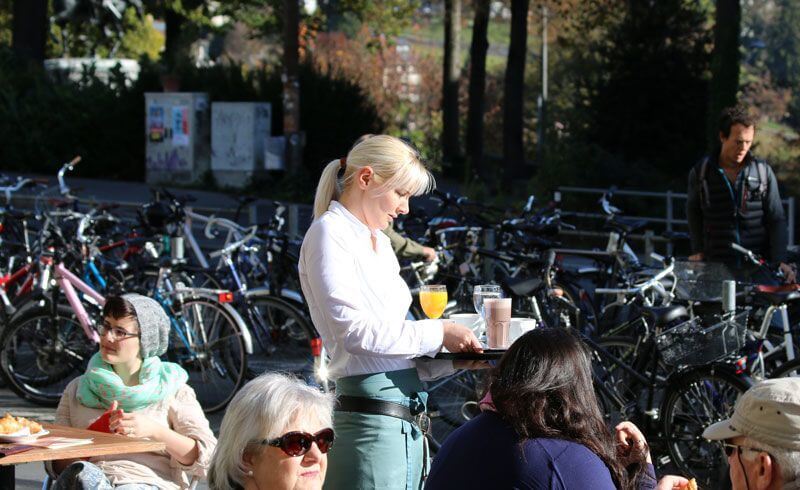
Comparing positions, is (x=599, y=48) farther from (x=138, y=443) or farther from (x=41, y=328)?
(x=138, y=443)

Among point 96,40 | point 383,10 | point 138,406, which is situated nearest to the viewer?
point 138,406

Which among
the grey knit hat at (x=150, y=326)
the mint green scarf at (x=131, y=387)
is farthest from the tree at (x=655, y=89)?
the mint green scarf at (x=131, y=387)

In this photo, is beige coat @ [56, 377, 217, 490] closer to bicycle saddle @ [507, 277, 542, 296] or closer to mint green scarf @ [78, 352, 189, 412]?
mint green scarf @ [78, 352, 189, 412]

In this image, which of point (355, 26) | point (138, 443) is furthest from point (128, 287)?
point (355, 26)

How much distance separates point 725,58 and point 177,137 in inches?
434

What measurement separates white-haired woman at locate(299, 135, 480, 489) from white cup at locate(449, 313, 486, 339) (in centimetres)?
38

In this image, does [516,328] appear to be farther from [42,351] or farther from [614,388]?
[42,351]

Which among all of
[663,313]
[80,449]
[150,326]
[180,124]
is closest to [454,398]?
[663,313]

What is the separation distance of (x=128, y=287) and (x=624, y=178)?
591 inches

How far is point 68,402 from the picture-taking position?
475cm

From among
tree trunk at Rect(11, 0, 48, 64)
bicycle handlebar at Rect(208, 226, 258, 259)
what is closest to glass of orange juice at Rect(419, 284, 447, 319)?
bicycle handlebar at Rect(208, 226, 258, 259)

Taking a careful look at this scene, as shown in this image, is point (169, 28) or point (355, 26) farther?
point (355, 26)

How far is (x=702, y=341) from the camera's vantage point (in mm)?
6227

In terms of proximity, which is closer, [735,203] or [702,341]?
[702,341]
